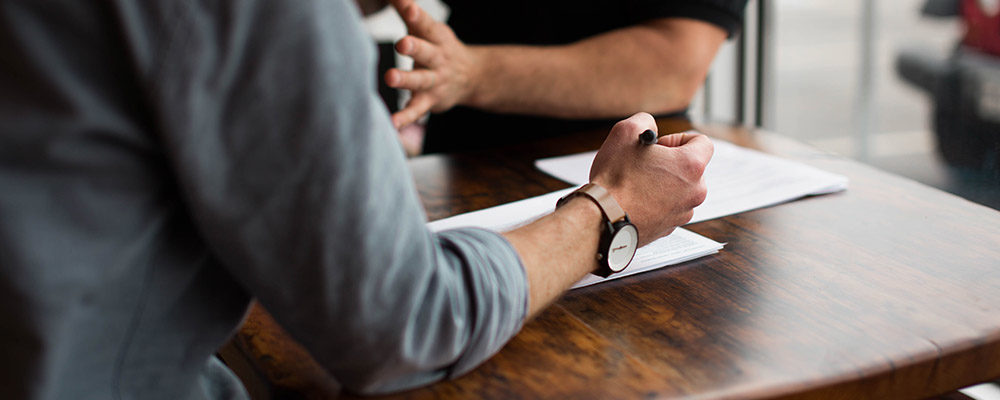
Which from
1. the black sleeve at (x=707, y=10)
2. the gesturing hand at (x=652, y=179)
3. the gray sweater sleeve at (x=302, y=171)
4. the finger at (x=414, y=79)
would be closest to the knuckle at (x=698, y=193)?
the gesturing hand at (x=652, y=179)

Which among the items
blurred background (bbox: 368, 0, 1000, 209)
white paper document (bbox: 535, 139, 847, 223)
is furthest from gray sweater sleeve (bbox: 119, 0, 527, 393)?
blurred background (bbox: 368, 0, 1000, 209)

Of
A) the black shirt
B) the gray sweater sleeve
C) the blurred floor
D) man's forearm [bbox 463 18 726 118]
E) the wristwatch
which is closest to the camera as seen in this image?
the gray sweater sleeve

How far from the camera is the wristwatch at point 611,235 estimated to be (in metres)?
0.80

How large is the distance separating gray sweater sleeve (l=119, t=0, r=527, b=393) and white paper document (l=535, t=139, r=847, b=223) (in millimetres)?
563

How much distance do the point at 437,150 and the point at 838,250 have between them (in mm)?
1025

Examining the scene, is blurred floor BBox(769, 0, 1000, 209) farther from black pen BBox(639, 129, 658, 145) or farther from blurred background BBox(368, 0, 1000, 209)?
black pen BBox(639, 129, 658, 145)

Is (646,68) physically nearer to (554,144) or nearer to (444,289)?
(554,144)

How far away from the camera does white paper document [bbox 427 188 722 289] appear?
2.95ft

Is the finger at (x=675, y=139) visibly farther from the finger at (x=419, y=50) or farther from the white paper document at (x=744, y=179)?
the finger at (x=419, y=50)

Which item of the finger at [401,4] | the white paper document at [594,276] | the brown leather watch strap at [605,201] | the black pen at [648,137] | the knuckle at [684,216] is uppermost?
the finger at [401,4]

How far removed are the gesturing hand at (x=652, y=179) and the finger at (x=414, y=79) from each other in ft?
1.43

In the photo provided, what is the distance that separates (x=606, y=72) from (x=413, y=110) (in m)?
0.41

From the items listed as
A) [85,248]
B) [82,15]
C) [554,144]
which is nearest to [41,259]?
[85,248]

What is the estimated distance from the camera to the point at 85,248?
0.55m
